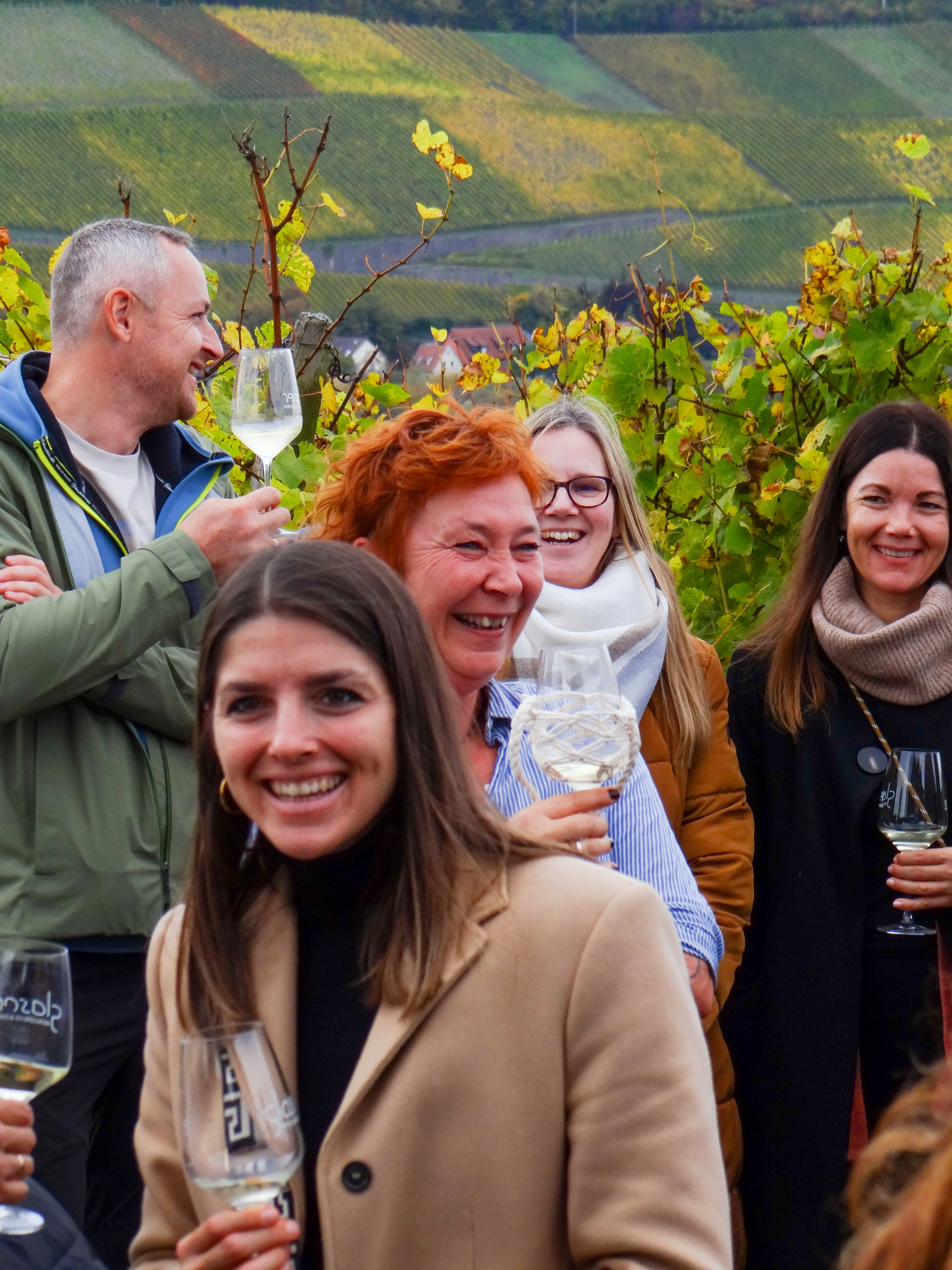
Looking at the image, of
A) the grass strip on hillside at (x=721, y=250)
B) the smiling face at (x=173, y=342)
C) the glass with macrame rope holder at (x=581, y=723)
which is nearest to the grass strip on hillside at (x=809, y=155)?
the grass strip on hillside at (x=721, y=250)

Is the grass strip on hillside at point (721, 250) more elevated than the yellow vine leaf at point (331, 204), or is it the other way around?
the grass strip on hillside at point (721, 250)

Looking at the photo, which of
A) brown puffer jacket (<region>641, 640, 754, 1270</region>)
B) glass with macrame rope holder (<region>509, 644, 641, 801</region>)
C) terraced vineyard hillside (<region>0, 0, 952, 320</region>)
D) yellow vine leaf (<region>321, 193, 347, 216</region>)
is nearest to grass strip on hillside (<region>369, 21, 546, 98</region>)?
terraced vineyard hillside (<region>0, 0, 952, 320</region>)

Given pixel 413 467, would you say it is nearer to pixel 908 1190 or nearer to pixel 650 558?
pixel 650 558

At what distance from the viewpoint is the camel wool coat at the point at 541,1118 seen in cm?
165

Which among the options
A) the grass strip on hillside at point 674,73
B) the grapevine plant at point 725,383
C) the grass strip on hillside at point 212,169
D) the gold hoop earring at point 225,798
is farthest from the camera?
the grass strip on hillside at point 674,73

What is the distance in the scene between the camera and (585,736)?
212 cm

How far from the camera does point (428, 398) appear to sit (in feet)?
16.2

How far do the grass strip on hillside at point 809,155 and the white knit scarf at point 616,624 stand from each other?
81.0 ft

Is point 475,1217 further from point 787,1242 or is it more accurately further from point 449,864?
point 787,1242

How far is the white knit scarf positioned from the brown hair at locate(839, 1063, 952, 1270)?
185 cm

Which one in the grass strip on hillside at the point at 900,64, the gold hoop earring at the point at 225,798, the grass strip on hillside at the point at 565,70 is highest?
the grass strip on hillside at the point at 565,70

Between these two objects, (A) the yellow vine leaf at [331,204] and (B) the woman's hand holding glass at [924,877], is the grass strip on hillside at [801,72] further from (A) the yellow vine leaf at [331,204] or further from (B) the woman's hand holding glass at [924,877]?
(B) the woman's hand holding glass at [924,877]

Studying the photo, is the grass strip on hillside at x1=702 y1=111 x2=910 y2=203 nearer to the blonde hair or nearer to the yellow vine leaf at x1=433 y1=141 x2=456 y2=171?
the yellow vine leaf at x1=433 y1=141 x2=456 y2=171

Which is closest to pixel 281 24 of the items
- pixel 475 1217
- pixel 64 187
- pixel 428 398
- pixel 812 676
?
pixel 64 187
